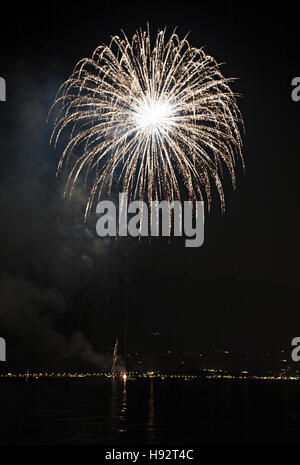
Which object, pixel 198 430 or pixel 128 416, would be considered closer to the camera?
pixel 198 430

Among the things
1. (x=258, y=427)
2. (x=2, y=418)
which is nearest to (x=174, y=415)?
(x=258, y=427)

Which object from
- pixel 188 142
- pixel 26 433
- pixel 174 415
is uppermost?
pixel 188 142

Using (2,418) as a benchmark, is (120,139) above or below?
above

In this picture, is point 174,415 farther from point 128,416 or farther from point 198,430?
point 198,430

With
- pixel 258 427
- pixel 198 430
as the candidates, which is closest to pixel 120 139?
pixel 198 430

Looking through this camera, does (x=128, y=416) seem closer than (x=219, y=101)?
No
